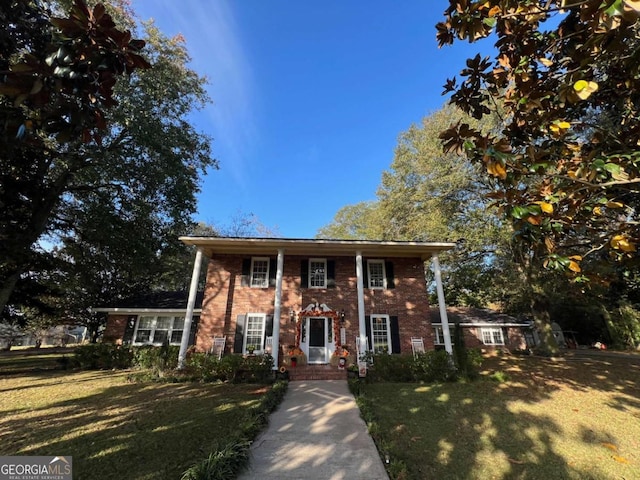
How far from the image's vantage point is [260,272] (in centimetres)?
1363

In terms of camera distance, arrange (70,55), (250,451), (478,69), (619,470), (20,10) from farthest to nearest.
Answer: (250,451)
(619,470)
(478,69)
(20,10)
(70,55)

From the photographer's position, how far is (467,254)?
55.7ft

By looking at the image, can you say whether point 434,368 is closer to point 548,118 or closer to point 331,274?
point 331,274

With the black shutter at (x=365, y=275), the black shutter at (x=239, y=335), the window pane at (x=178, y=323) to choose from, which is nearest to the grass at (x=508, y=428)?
the black shutter at (x=365, y=275)

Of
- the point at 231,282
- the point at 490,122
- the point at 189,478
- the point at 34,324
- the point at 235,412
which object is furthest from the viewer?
the point at 34,324

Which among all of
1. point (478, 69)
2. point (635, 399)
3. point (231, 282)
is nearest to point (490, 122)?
point (635, 399)

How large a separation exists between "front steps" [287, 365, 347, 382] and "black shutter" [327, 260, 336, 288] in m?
3.59

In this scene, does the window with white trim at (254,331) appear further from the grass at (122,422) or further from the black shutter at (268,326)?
the grass at (122,422)

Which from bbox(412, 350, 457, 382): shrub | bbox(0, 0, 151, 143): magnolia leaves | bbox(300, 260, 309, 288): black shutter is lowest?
bbox(412, 350, 457, 382): shrub

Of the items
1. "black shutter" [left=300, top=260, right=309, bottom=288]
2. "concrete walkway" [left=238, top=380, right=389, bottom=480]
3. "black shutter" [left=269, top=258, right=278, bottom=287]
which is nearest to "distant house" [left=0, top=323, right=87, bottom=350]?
"black shutter" [left=269, top=258, right=278, bottom=287]

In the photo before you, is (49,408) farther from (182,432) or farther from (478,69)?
(478,69)

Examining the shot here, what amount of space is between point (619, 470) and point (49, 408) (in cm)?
1104

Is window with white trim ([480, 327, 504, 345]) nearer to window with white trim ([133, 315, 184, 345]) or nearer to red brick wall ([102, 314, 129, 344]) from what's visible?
window with white trim ([133, 315, 184, 345])

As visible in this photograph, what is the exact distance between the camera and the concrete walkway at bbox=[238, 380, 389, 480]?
4.13 meters
